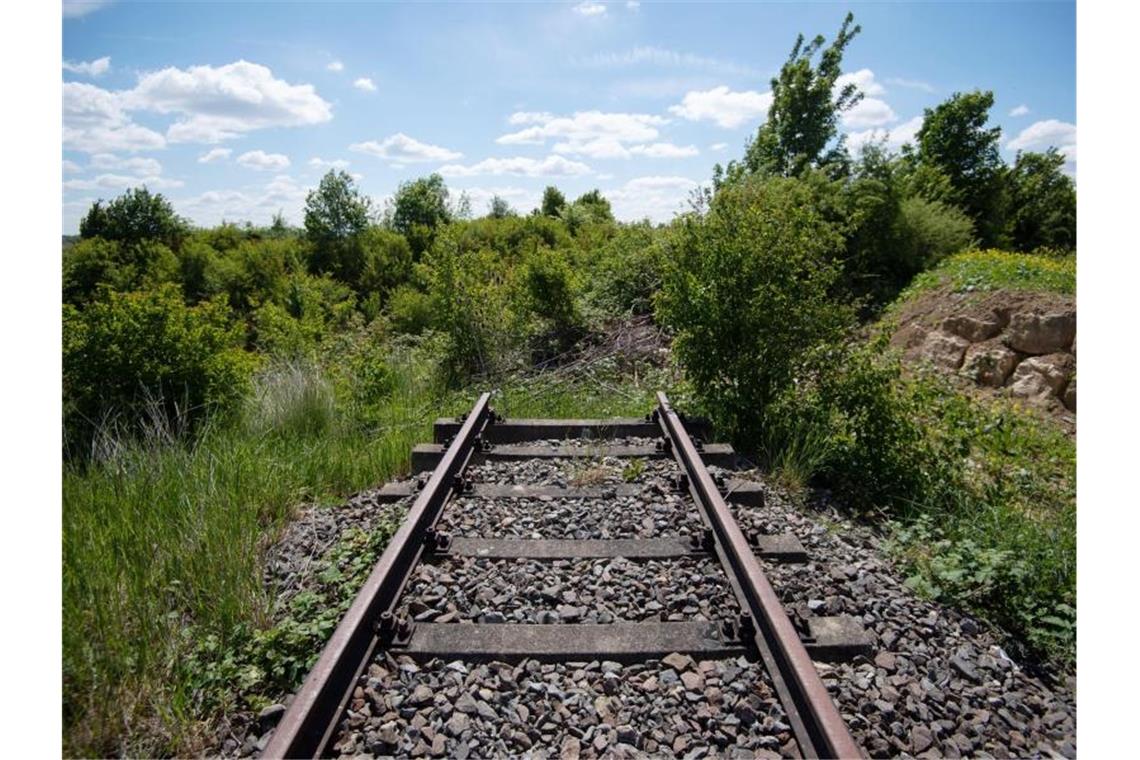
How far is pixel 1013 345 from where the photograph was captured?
35.9 feet

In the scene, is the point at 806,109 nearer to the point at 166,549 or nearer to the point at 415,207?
the point at 415,207

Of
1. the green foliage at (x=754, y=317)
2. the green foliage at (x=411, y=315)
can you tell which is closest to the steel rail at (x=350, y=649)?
the green foliage at (x=754, y=317)

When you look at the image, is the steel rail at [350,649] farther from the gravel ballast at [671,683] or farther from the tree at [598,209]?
the tree at [598,209]

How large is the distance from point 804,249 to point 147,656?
18.4 ft

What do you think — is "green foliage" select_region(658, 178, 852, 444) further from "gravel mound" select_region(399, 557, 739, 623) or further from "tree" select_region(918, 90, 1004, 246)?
"tree" select_region(918, 90, 1004, 246)

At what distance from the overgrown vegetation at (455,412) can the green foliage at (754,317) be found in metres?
0.02

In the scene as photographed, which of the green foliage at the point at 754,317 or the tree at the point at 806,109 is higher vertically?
the tree at the point at 806,109

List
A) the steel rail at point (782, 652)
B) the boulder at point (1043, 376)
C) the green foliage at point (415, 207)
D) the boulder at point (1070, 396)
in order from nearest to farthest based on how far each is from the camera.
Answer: the steel rail at point (782, 652)
the boulder at point (1070, 396)
the boulder at point (1043, 376)
the green foliage at point (415, 207)

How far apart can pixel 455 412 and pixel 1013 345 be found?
10.3 meters

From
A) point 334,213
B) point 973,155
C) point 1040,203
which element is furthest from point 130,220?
point 1040,203

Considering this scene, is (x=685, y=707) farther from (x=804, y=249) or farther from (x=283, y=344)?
(x=283, y=344)

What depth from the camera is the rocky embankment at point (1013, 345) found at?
10359 mm

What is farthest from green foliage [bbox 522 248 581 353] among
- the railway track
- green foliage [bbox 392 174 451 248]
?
green foliage [bbox 392 174 451 248]

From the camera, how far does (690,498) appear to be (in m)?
4.00
